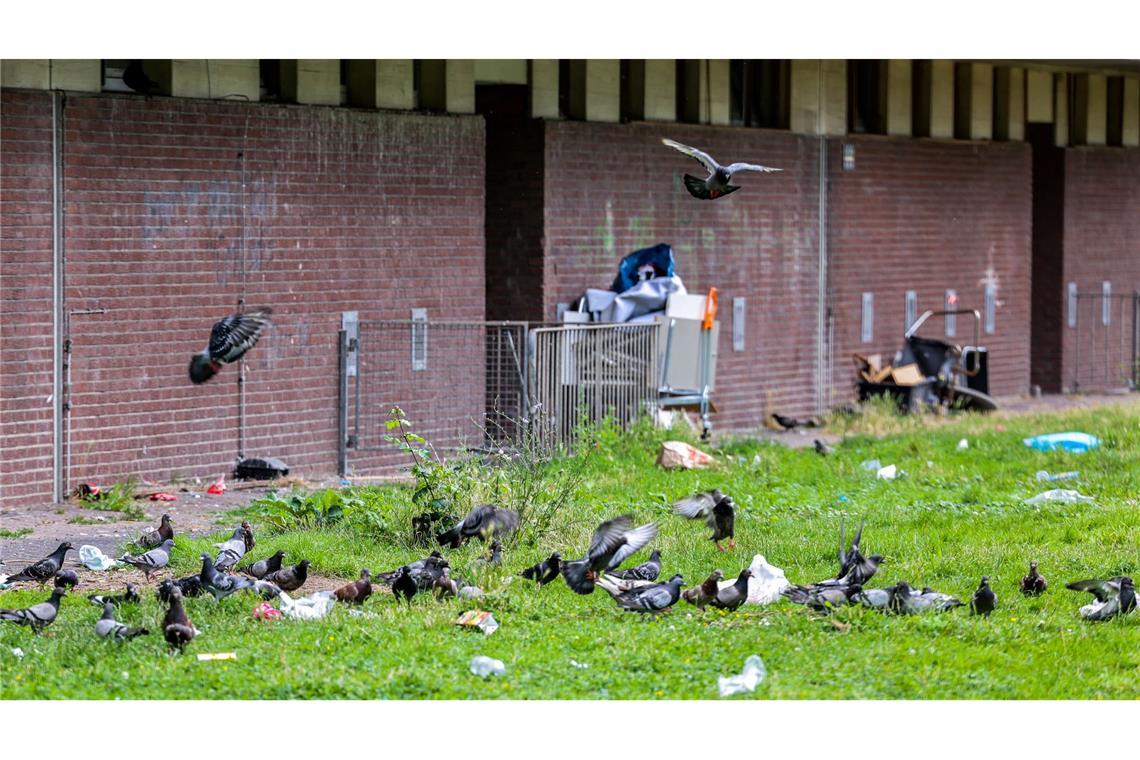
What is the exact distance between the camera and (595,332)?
16.7m

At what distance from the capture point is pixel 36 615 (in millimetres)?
9250

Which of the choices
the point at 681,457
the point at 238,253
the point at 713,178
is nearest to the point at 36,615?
the point at 713,178

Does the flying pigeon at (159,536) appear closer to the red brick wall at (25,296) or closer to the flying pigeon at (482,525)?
the flying pigeon at (482,525)

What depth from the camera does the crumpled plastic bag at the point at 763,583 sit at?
10.1 meters

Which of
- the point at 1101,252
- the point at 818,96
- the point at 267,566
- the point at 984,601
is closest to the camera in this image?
the point at 984,601

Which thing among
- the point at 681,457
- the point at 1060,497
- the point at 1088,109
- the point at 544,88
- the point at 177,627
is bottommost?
the point at 177,627

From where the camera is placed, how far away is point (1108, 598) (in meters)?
9.70

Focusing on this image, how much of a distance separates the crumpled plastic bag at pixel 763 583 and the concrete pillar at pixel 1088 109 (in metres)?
18.1

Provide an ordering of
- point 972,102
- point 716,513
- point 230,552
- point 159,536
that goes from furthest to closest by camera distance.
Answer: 1. point 972,102
2. point 716,513
3. point 159,536
4. point 230,552

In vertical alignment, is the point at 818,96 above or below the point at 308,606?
above

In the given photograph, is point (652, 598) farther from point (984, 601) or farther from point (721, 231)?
point (721, 231)

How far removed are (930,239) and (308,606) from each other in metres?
15.7

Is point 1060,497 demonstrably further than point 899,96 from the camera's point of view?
No

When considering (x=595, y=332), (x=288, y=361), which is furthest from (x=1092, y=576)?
(x=288, y=361)
